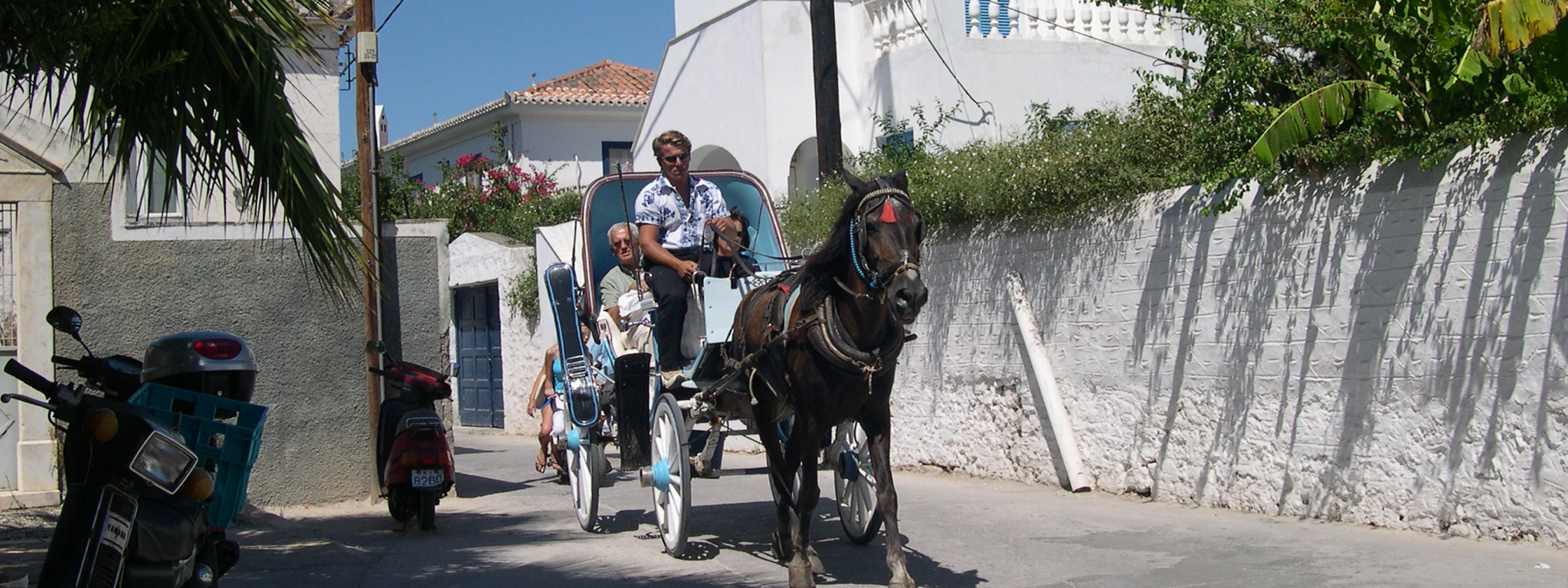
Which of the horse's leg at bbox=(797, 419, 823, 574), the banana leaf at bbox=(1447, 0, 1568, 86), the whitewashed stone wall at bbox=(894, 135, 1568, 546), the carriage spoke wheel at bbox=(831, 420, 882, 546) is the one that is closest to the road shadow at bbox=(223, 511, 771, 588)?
the horse's leg at bbox=(797, 419, 823, 574)

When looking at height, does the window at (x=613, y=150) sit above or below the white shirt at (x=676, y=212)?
above

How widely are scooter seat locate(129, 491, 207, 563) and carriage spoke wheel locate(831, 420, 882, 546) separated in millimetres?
3478

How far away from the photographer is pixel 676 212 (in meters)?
7.96

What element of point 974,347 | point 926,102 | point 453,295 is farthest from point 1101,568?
→ point 453,295

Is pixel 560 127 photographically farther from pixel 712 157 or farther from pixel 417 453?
pixel 417 453

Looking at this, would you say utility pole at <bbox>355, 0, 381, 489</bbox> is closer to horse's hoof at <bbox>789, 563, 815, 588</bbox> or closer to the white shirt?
the white shirt

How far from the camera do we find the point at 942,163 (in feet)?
36.3

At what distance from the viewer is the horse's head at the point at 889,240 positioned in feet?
17.8

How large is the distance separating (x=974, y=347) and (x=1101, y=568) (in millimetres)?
4408

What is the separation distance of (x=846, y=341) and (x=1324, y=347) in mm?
3273

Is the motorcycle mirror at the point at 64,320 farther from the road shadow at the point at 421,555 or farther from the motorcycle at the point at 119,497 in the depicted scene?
the road shadow at the point at 421,555

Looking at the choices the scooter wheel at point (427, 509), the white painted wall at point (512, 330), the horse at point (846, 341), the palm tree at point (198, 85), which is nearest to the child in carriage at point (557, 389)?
the scooter wheel at point (427, 509)

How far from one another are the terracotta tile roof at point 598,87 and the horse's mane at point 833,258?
25.4m

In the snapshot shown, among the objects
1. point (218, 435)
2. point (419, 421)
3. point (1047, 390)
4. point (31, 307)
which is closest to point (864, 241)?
point (218, 435)
